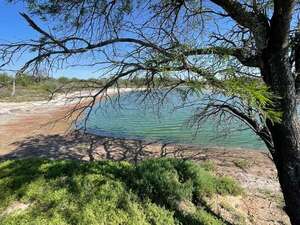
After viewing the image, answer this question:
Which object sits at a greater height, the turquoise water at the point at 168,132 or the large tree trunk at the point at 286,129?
the large tree trunk at the point at 286,129

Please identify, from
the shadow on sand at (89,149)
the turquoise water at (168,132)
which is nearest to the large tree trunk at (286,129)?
the turquoise water at (168,132)

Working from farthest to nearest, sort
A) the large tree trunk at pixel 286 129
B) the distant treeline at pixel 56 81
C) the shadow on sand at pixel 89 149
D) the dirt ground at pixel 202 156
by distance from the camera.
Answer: the shadow on sand at pixel 89 149
the dirt ground at pixel 202 156
the large tree trunk at pixel 286 129
the distant treeline at pixel 56 81

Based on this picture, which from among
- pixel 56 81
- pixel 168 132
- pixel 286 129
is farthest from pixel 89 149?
pixel 286 129

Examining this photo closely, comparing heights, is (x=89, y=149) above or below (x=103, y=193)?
below

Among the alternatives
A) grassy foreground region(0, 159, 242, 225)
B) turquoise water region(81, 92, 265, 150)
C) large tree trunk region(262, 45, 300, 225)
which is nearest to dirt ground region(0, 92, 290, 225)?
grassy foreground region(0, 159, 242, 225)

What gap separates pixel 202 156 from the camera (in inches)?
469

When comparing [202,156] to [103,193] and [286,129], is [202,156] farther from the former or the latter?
[286,129]

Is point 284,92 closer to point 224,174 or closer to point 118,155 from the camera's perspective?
point 224,174

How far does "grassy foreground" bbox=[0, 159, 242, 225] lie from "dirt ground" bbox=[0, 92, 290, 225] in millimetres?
706

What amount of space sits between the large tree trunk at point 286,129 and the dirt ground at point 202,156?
68.7 inches

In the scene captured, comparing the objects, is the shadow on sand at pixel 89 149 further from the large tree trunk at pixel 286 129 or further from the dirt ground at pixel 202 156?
the large tree trunk at pixel 286 129

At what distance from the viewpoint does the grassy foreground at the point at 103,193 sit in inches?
192

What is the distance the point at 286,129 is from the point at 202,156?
7.30 m

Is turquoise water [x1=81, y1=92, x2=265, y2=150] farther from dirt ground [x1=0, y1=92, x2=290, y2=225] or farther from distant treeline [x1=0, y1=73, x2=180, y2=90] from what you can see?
distant treeline [x1=0, y1=73, x2=180, y2=90]
